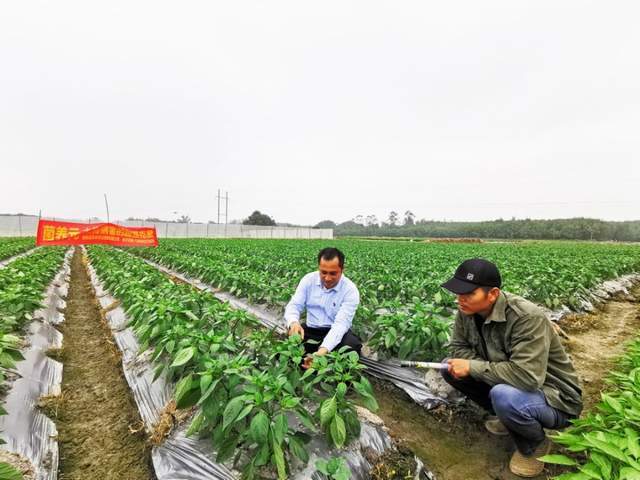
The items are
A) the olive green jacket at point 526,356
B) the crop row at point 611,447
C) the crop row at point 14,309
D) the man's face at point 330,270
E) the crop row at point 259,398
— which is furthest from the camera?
the man's face at point 330,270

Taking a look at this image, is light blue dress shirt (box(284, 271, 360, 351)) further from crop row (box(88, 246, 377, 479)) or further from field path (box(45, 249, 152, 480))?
field path (box(45, 249, 152, 480))

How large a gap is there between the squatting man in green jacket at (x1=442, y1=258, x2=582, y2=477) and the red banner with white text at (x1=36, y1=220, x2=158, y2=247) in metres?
19.9

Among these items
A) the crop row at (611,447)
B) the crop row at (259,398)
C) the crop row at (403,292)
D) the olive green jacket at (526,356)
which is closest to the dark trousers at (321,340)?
the crop row at (403,292)

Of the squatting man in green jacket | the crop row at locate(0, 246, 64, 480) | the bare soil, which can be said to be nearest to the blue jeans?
the squatting man in green jacket

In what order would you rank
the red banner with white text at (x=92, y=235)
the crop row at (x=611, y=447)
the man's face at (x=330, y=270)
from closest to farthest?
the crop row at (x=611, y=447), the man's face at (x=330, y=270), the red banner with white text at (x=92, y=235)

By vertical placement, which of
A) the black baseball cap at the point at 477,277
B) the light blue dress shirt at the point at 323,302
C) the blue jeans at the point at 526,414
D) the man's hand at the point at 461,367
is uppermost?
the black baseball cap at the point at 477,277

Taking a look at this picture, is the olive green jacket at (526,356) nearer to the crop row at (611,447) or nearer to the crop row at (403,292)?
the crop row at (611,447)

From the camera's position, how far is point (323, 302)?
131 inches

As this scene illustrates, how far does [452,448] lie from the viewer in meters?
2.54

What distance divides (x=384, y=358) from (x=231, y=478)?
1969 millimetres

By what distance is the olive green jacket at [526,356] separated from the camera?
6.71 feet

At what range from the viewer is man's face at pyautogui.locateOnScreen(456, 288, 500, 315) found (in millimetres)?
2115

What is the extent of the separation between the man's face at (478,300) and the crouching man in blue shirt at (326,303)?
1122 millimetres

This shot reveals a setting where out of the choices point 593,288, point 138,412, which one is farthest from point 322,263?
point 593,288
